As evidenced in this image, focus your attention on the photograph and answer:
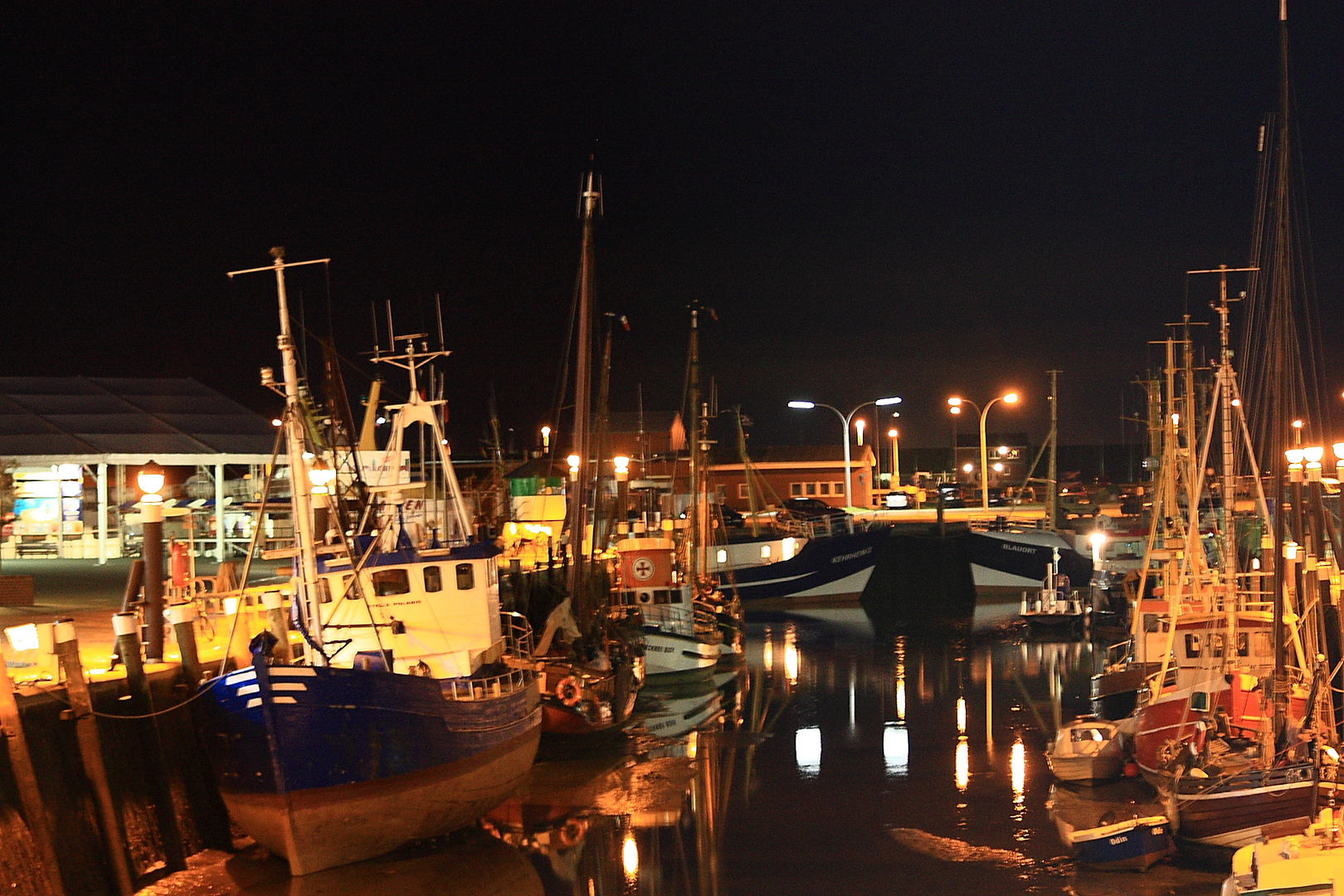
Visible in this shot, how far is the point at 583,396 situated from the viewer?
30266 mm

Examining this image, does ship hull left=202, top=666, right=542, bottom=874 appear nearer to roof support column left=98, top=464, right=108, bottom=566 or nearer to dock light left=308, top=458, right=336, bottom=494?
dock light left=308, top=458, right=336, bottom=494

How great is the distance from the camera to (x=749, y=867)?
1898 centimetres

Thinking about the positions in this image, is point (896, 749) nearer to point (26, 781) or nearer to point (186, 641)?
point (186, 641)

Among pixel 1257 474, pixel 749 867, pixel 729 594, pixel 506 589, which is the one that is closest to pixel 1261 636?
pixel 1257 474

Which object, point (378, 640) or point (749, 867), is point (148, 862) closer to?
point (378, 640)

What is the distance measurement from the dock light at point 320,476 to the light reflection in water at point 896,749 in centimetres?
1274

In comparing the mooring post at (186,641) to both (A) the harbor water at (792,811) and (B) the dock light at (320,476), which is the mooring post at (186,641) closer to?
(A) the harbor water at (792,811)

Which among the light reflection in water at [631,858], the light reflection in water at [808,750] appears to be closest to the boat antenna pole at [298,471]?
the light reflection in water at [631,858]

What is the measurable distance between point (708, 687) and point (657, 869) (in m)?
17.7

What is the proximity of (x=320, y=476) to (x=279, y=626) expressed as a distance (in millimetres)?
2723

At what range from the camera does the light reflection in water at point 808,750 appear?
2566 centimetres

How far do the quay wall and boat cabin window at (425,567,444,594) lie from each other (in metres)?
4.39

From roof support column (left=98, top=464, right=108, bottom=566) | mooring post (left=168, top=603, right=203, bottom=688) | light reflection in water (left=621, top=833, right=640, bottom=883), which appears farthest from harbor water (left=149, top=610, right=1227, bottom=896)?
roof support column (left=98, top=464, right=108, bottom=566)

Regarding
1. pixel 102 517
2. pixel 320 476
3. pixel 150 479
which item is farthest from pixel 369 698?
pixel 102 517
